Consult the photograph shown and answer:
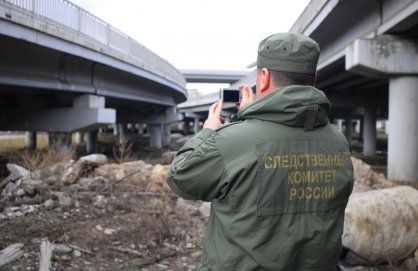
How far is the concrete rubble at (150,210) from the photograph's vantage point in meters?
4.13

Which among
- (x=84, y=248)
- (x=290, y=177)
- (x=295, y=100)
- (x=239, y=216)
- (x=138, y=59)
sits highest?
(x=138, y=59)

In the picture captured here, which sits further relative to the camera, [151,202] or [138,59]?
[138,59]

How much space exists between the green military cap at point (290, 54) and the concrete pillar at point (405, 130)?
934 centimetres

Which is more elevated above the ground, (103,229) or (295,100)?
(295,100)

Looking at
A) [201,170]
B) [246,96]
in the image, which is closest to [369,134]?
[246,96]

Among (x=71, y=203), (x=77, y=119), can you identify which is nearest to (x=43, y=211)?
(x=71, y=203)

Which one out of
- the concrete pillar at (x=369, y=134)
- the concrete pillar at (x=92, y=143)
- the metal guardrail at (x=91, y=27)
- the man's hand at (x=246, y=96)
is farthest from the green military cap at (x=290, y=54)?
the concrete pillar at (x=369, y=134)

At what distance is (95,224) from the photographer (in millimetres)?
5215

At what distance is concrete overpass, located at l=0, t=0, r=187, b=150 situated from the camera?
8344mm

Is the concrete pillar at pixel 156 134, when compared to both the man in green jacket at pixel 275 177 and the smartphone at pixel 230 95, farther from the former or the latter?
the man in green jacket at pixel 275 177

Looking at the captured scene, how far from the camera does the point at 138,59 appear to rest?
14.4m

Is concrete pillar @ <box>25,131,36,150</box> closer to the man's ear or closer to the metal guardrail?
the metal guardrail

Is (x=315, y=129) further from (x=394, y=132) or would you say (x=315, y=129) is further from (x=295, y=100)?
(x=394, y=132)

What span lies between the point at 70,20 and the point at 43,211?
676cm
